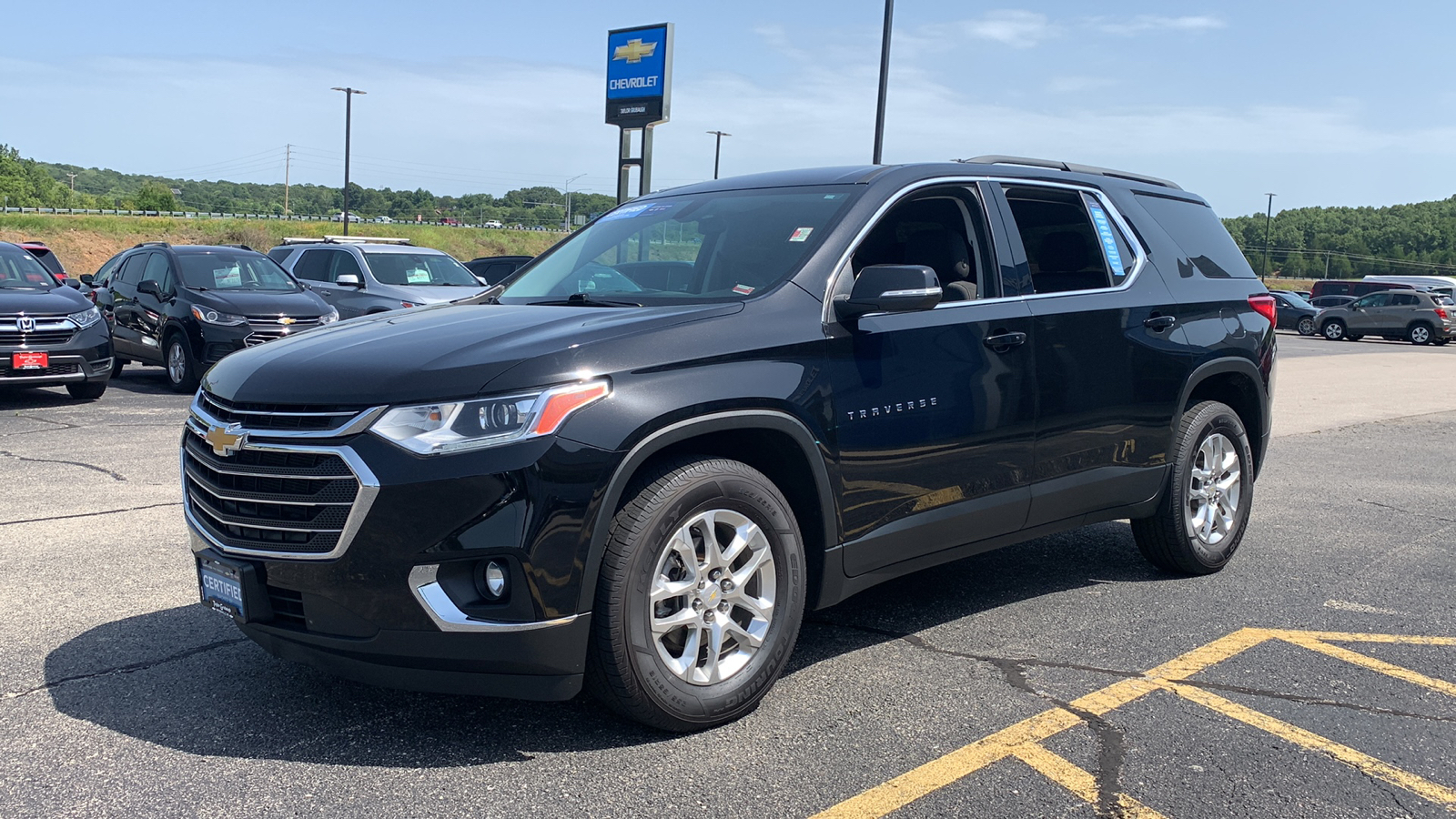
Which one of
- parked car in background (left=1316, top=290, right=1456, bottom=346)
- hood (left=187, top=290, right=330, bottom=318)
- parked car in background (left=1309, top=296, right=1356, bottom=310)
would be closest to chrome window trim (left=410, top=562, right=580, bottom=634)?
hood (left=187, top=290, right=330, bottom=318)

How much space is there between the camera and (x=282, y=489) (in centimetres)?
328

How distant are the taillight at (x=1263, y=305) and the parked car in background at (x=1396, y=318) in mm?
36895

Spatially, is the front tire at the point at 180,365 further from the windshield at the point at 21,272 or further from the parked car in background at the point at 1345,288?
the parked car in background at the point at 1345,288

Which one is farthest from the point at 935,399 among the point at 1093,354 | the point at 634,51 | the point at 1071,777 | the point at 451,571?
the point at 634,51

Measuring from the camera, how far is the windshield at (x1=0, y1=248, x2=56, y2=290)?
1212cm

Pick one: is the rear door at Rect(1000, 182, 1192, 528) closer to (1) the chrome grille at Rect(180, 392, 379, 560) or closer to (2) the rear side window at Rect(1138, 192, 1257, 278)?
(2) the rear side window at Rect(1138, 192, 1257, 278)

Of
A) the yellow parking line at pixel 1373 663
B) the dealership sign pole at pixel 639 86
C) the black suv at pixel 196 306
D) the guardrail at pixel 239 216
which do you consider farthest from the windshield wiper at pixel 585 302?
the guardrail at pixel 239 216

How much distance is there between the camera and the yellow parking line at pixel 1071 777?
3082 millimetres

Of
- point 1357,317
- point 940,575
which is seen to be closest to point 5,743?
point 940,575

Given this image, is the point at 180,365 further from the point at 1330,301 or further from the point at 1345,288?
the point at 1345,288

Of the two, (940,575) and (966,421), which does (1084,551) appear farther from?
(966,421)

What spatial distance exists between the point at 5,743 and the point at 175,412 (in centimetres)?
881

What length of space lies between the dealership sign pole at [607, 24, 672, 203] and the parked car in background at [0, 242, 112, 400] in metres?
10.3

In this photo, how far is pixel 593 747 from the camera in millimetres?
3455
